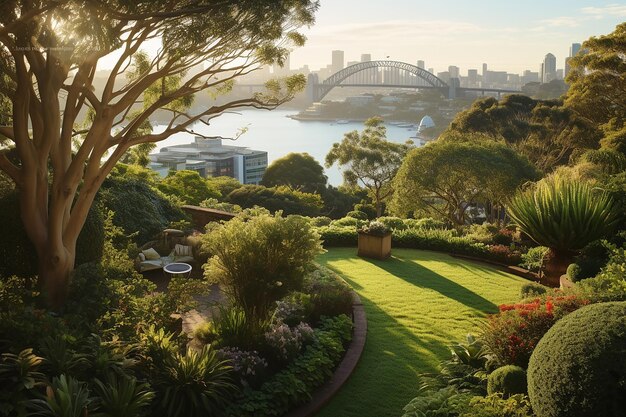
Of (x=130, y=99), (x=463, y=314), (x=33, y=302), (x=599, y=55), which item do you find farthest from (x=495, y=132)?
(x=33, y=302)

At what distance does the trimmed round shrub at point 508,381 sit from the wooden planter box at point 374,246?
8322mm

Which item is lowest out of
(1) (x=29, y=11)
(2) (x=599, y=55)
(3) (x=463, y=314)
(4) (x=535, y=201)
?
(3) (x=463, y=314)

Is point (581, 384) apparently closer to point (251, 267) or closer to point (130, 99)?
point (251, 267)

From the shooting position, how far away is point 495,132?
3453 centimetres

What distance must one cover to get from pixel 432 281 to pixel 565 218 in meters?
3.02

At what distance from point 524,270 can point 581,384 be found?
9.10 metres

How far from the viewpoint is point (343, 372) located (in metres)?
8.00

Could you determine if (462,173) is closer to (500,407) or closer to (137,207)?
(137,207)

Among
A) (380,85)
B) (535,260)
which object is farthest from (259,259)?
(380,85)

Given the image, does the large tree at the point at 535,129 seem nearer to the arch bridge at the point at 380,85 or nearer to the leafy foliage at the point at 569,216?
the leafy foliage at the point at 569,216

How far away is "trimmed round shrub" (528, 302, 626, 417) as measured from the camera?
16.9 ft

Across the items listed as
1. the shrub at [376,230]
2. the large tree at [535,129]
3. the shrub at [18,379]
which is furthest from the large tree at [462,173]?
the shrub at [18,379]

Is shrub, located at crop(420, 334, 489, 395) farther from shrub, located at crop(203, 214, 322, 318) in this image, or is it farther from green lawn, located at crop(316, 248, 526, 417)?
shrub, located at crop(203, 214, 322, 318)

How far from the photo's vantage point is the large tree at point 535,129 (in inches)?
1262
